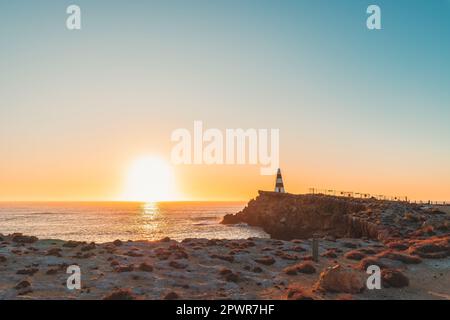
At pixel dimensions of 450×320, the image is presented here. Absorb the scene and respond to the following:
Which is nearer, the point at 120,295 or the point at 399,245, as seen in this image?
the point at 120,295

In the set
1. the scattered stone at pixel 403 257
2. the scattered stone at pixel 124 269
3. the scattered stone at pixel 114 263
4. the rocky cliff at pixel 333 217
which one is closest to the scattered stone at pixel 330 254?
the rocky cliff at pixel 333 217

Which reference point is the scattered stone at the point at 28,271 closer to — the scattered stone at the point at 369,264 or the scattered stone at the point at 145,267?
the scattered stone at the point at 145,267

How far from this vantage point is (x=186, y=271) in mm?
24938

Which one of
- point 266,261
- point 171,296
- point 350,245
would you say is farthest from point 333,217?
point 171,296

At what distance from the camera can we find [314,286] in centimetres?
2103

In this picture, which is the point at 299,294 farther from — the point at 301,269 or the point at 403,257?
the point at 403,257

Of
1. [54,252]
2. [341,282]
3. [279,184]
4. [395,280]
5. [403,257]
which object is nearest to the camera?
[341,282]

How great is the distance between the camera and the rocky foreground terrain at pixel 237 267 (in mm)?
20047

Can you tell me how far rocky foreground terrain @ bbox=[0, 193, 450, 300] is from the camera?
2005 cm

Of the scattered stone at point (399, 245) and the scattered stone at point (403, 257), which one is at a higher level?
the scattered stone at point (403, 257)

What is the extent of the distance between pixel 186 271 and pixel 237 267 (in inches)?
165

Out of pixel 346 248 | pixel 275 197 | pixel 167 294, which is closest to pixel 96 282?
pixel 167 294

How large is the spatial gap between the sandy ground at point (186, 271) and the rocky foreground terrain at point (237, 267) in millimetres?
59
